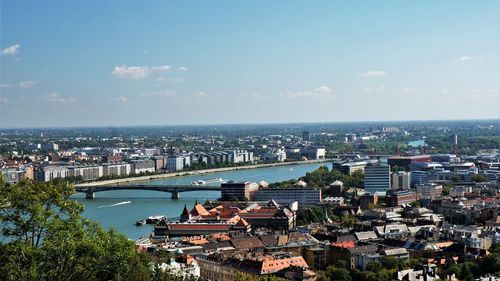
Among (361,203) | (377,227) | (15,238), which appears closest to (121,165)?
(361,203)

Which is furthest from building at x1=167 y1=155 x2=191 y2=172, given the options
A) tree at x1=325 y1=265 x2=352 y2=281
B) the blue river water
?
tree at x1=325 y1=265 x2=352 y2=281

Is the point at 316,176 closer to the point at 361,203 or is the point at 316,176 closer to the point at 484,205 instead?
the point at 361,203

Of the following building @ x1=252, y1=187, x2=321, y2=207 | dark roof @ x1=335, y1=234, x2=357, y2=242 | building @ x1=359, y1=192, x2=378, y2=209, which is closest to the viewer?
dark roof @ x1=335, y1=234, x2=357, y2=242

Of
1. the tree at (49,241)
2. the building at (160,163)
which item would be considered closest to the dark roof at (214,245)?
the tree at (49,241)

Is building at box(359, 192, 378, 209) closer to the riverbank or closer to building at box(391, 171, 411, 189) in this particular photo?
building at box(391, 171, 411, 189)

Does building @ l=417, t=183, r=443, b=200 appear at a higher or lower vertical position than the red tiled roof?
lower
